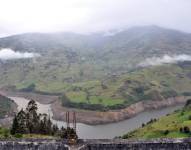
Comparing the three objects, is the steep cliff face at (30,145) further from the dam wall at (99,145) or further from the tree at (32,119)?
the tree at (32,119)

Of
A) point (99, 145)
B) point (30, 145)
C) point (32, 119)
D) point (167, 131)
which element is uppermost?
point (32, 119)

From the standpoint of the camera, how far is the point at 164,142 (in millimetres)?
45375

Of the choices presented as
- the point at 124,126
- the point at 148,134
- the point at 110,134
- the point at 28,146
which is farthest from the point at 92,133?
the point at 28,146

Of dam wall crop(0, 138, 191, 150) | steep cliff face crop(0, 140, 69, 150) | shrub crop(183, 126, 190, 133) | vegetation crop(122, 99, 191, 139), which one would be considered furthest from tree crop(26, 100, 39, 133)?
dam wall crop(0, 138, 191, 150)

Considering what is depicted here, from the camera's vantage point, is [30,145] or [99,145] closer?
[99,145]

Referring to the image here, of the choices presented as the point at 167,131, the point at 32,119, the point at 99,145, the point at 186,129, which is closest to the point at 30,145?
the point at 99,145

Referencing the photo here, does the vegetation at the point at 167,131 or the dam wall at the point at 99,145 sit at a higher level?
the vegetation at the point at 167,131

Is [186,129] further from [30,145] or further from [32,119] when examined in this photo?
[30,145]

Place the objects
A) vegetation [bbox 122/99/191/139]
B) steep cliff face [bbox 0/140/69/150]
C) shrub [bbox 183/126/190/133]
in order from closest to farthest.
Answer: steep cliff face [bbox 0/140/69/150] → shrub [bbox 183/126/190/133] → vegetation [bbox 122/99/191/139]

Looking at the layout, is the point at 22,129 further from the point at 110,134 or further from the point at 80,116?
the point at 80,116

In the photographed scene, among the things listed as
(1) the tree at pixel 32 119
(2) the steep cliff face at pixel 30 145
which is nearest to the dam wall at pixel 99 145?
(2) the steep cliff face at pixel 30 145

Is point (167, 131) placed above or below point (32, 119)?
below

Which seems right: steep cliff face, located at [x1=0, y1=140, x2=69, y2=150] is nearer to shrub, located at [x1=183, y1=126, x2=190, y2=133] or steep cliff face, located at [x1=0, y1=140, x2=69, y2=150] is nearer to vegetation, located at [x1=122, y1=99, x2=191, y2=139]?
vegetation, located at [x1=122, y1=99, x2=191, y2=139]

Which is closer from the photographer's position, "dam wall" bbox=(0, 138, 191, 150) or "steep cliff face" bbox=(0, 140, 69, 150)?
"dam wall" bbox=(0, 138, 191, 150)
